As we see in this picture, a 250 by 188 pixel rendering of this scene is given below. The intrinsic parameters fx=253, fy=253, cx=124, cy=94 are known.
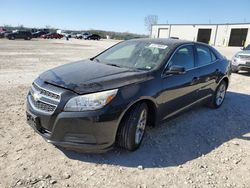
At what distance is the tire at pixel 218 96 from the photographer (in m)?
5.98

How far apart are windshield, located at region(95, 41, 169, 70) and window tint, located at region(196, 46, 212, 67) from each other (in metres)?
1.05

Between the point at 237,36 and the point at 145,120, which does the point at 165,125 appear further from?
the point at 237,36

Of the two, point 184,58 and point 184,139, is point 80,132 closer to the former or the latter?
point 184,139

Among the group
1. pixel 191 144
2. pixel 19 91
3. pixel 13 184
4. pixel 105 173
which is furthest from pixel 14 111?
pixel 191 144

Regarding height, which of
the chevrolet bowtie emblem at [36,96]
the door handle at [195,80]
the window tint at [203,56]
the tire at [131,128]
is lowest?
the tire at [131,128]

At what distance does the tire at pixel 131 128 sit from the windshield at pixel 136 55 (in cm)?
81

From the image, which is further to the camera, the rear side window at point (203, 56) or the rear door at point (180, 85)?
the rear side window at point (203, 56)

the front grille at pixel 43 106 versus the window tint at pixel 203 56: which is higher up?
the window tint at pixel 203 56

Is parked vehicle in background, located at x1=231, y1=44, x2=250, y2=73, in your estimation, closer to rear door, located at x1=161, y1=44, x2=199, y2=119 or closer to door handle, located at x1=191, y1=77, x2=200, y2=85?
rear door, located at x1=161, y1=44, x2=199, y2=119

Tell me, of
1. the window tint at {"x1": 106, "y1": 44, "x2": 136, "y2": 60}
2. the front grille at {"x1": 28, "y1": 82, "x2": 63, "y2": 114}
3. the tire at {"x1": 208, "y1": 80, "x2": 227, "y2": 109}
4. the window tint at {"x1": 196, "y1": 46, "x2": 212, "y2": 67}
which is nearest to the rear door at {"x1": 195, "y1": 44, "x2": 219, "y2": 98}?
the window tint at {"x1": 196, "y1": 46, "x2": 212, "y2": 67}

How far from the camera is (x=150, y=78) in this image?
12.5 ft

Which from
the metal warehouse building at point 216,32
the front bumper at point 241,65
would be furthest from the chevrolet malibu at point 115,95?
the metal warehouse building at point 216,32

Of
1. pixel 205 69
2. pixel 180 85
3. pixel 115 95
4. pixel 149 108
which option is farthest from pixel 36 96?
pixel 205 69

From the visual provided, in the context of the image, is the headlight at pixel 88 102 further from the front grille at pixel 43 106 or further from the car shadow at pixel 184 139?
the car shadow at pixel 184 139
